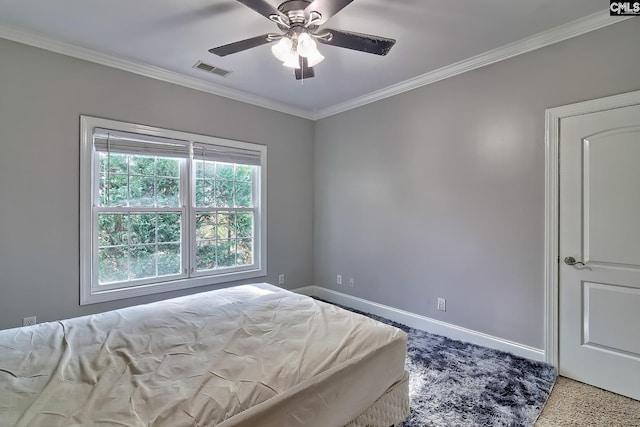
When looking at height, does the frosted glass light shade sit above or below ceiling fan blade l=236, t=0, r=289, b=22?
below

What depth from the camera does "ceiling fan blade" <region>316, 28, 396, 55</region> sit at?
1864mm

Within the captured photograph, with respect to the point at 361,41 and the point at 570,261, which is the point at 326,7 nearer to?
the point at 361,41

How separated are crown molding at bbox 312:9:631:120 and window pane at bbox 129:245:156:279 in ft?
9.55

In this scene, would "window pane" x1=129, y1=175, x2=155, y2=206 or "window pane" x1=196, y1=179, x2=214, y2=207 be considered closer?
"window pane" x1=129, y1=175, x2=155, y2=206

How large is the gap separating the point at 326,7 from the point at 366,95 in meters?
2.09

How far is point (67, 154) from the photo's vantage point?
2.66 m

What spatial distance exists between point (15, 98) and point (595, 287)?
4646mm

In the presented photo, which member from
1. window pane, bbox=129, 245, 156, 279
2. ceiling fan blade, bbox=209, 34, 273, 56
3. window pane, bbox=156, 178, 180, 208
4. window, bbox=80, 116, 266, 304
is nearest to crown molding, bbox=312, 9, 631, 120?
window, bbox=80, 116, 266, 304

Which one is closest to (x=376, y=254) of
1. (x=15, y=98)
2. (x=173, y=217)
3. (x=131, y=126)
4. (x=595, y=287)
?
(x=595, y=287)

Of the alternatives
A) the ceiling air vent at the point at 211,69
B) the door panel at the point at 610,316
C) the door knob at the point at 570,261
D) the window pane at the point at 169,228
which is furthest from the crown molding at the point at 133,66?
the door panel at the point at 610,316

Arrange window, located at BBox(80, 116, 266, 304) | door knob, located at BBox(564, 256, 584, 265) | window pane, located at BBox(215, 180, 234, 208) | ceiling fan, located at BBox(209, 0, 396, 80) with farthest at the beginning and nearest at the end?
window pane, located at BBox(215, 180, 234, 208)
window, located at BBox(80, 116, 266, 304)
door knob, located at BBox(564, 256, 584, 265)
ceiling fan, located at BBox(209, 0, 396, 80)

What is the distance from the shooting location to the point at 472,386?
2.21 metres

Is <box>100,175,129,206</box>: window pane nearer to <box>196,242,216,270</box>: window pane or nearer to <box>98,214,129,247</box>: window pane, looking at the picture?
<box>98,214,129,247</box>: window pane

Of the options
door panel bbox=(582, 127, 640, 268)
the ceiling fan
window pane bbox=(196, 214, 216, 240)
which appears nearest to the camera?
the ceiling fan
